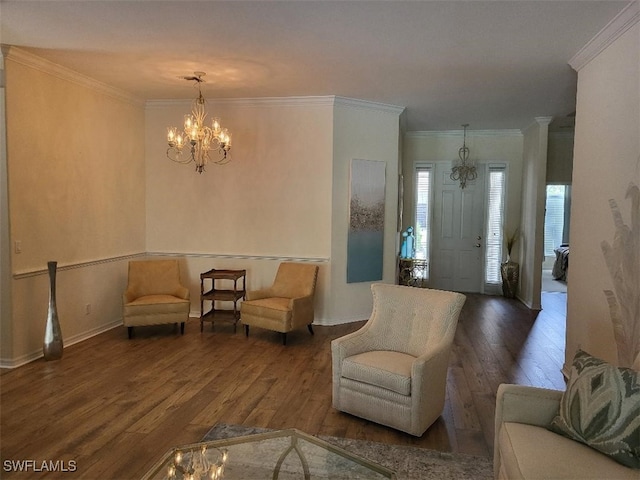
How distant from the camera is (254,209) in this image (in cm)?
594

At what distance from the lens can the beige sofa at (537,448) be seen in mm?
1769

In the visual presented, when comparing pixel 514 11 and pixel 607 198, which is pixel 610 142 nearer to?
pixel 607 198

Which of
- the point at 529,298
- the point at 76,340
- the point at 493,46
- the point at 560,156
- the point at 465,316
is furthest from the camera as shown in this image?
the point at 560,156

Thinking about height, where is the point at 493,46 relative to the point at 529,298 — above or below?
above

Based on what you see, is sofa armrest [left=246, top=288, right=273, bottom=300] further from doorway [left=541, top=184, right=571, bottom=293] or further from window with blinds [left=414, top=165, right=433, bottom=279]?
doorway [left=541, top=184, right=571, bottom=293]

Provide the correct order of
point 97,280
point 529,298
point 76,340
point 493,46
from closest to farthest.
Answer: point 493,46 < point 76,340 < point 97,280 < point 529,298

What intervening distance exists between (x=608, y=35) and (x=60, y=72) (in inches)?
195

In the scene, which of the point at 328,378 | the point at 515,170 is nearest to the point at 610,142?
the point at 328,378

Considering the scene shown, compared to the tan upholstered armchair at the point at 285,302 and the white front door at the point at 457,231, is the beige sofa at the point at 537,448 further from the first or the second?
the white front door at the point at 457,231

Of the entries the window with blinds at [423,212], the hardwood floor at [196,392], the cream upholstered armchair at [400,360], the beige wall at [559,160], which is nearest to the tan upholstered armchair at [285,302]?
the hardwood floor at [196,392]

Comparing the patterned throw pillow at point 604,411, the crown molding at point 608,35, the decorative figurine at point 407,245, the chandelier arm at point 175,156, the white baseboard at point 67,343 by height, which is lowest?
the white baseboard at point 67,343

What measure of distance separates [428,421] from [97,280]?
4.08 m

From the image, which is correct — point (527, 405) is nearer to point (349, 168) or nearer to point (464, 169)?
point (349, 168)

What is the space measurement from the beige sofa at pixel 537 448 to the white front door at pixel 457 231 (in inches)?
241
